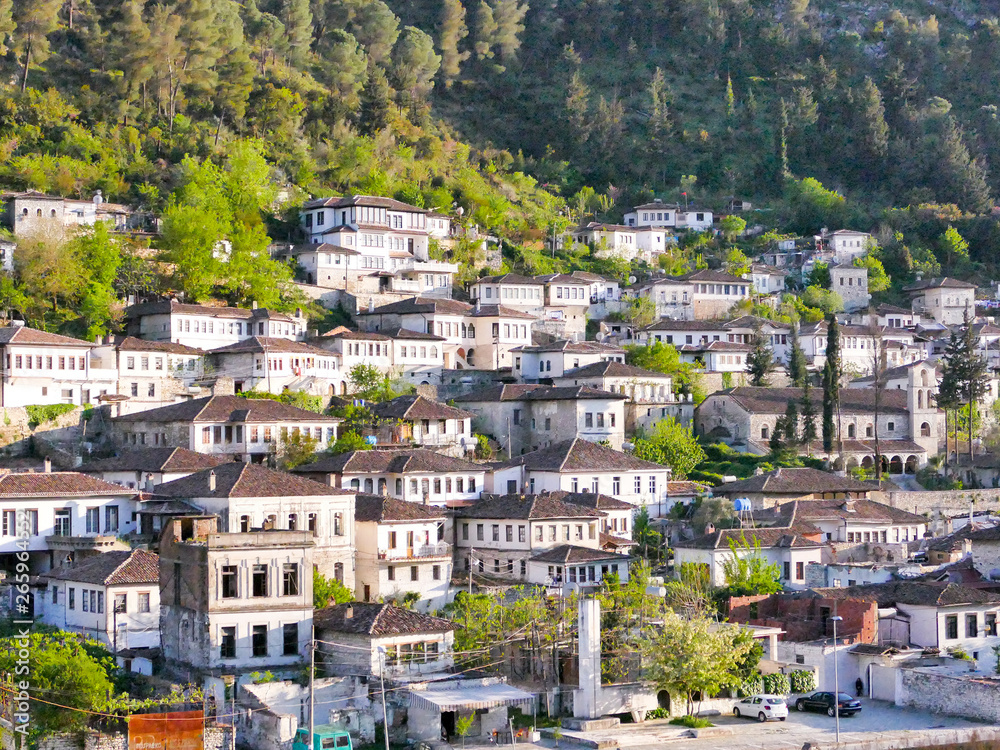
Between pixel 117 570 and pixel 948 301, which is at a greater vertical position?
pixel 948 301

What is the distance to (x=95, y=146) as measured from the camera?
97.0 meters

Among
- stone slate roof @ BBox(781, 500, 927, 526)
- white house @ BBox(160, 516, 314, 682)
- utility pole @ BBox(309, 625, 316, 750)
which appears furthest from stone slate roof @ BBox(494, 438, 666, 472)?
utility pole @ BBox(309, 625, 316, 750)

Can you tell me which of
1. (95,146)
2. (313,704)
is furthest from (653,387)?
(313,704)

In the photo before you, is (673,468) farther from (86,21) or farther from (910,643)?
(86,21)

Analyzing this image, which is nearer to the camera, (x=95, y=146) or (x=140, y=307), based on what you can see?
(x=140, y=307)

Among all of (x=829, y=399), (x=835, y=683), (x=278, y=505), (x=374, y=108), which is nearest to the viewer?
(x=835, y=683)

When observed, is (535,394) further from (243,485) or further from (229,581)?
(229,581)

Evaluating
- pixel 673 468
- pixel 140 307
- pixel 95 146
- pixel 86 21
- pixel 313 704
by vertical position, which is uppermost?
pixel 86 21

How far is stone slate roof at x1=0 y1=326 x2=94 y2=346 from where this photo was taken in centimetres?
7038

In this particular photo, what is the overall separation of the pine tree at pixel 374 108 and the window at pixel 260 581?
226ft

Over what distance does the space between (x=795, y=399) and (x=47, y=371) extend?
3906cm

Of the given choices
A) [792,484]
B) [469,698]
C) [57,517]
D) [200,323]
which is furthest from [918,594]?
[200,323]

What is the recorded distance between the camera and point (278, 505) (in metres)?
56.6

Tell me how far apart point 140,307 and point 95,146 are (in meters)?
18.8
